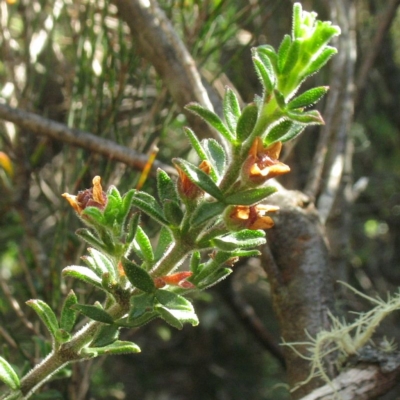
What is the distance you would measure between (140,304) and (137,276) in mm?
31

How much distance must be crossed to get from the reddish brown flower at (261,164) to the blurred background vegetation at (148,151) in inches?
29.8

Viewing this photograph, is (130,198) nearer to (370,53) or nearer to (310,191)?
(310,191)

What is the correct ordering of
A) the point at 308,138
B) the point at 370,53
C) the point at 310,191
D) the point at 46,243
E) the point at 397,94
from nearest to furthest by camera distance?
the point at 310,191, the point at 370,53, the point at 46,243, the point at 308,138, the point at 397,94

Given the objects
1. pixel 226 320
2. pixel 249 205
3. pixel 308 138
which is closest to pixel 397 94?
pixel 308 138

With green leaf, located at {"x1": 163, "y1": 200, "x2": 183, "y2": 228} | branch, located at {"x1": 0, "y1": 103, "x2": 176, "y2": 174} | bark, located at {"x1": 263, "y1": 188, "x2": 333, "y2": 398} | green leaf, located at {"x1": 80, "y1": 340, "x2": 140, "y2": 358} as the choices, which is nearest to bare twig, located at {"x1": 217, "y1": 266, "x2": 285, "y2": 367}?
bark, located at {"x1": 263, "y1": 188, "x2": 333, "y2": 398}

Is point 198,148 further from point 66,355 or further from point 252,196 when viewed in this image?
point 66,355

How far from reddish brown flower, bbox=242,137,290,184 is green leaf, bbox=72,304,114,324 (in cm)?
22

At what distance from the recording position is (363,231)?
264 cm

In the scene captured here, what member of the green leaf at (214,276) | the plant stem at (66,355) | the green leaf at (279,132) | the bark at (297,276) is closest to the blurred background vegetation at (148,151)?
the bark at (297,276)

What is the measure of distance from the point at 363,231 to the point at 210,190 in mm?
2144

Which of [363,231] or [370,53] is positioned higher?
[370,53]

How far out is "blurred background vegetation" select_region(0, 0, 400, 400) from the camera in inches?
58.7

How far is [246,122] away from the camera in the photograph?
644 mm

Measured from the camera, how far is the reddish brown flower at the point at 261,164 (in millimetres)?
610
